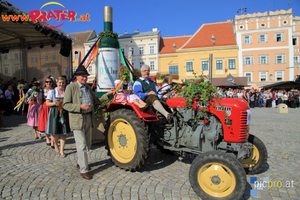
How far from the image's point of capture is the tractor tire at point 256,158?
3055 mm

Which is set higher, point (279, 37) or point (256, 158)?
point (279, 37)

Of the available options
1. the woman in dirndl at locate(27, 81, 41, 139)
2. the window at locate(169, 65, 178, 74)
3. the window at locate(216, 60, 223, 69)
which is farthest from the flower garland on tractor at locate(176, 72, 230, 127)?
the window at locate(169, 65, 178, 74)

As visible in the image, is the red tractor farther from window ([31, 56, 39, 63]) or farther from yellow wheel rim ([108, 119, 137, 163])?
window ([31, 56, 39, 63])

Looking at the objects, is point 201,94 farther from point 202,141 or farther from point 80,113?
point 80,113

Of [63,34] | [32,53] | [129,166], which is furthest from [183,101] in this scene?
[32,53]

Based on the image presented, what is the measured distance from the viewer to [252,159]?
10.3ft

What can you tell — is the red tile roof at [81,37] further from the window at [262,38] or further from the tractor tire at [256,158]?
the tractor tire at [256,158]

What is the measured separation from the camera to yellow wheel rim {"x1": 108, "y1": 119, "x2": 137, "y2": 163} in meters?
3.33

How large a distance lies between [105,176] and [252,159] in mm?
2423

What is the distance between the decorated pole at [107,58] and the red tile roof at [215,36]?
2749cm

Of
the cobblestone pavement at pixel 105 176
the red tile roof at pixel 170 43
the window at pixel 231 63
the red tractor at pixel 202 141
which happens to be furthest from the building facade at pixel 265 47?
the red tractor at pixel 202 141

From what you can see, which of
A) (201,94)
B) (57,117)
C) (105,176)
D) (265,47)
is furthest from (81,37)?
(201,94)

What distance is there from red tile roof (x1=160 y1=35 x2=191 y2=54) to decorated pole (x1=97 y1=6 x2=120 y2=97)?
3106 cm

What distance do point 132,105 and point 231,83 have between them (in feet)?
55.7
